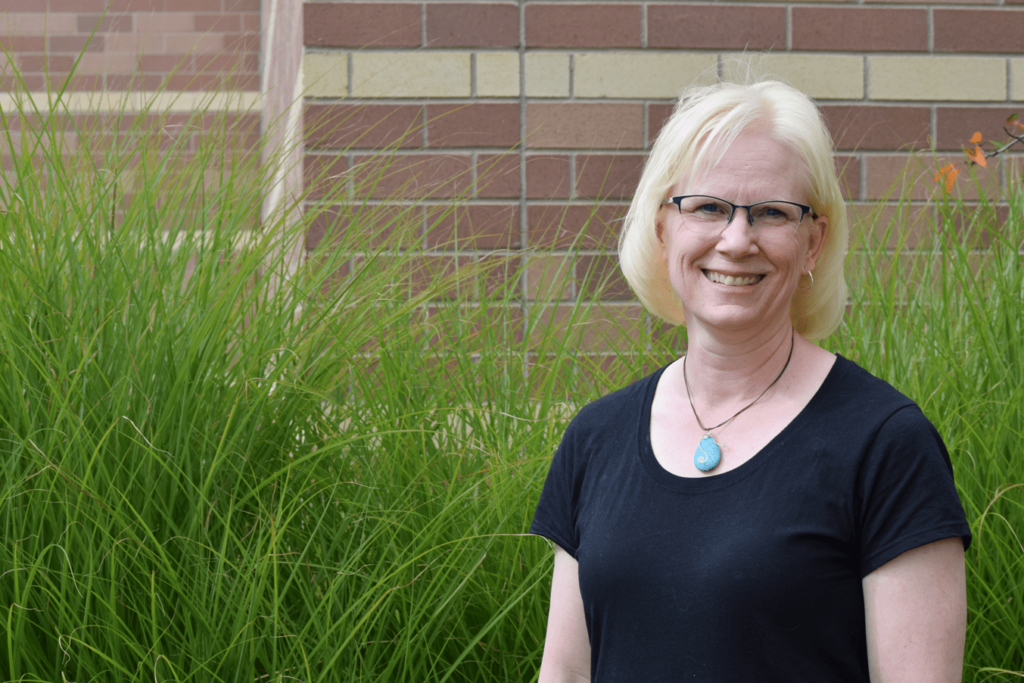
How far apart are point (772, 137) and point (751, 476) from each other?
522 millimetres

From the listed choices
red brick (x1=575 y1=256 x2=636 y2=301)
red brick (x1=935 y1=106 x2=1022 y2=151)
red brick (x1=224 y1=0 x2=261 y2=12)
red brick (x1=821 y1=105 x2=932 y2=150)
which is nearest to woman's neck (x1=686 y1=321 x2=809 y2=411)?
red brick (x1=575 y1=256 x2=636 y2=301)

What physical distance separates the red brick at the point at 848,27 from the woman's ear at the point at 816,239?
220cm

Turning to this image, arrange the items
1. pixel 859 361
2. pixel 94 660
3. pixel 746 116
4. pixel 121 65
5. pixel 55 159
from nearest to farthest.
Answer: pixel 746 116, pixel 94 660, pixel 55 159, pixel 859 361, pixel 121 65

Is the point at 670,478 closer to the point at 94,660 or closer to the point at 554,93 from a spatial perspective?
the point at 94,660

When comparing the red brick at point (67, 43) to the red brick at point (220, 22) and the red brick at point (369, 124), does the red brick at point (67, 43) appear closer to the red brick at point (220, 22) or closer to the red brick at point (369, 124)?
the red brick at point (220, 22)

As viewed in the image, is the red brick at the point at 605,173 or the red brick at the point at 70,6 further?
the red brick at the point at 70,6

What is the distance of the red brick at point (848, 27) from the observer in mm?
3416

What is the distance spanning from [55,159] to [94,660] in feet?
3.99

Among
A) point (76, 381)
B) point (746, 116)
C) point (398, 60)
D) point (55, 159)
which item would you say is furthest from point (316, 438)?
point (398, 60)

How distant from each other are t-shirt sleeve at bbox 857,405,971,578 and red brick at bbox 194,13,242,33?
655 centimetres

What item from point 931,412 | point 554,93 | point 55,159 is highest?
point 554,93

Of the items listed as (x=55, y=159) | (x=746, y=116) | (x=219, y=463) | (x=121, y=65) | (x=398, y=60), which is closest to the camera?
(x=746, y=116)

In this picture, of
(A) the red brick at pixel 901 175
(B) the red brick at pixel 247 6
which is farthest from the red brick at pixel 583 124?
(B) the red brick at pixel 247 6

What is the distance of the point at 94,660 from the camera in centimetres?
179
